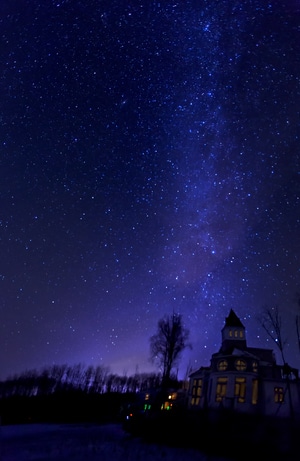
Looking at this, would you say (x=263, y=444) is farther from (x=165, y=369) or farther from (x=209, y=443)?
(x=165, y=369)

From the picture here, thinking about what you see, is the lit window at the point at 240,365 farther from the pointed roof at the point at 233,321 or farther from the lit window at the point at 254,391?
the pointed roof at the point at 233,321

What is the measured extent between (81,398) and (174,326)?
142 feet

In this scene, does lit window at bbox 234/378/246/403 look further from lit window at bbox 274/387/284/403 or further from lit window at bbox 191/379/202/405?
lit window at bbox 191/379/202/405

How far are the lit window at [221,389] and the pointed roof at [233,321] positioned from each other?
40.2 ft

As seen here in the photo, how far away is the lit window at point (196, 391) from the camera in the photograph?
43.6 metres

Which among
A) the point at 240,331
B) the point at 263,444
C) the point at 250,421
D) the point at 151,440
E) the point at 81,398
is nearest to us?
the point at 263,444

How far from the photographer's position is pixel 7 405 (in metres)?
54.8

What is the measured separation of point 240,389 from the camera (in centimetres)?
3778

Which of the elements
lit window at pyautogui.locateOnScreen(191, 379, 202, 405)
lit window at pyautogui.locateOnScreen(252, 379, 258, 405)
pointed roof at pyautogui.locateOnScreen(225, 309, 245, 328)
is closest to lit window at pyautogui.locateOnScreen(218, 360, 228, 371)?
lit window at pyautogui.locateOnScreen(252, 379, 258, 405)

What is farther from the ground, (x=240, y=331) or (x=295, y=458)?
(x=240, y=331)

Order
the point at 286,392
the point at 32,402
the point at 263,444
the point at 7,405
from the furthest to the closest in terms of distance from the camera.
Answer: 1. the point at 32,402
2. the point at 7,405
3. the point at 286,392
4. the point at 263,444

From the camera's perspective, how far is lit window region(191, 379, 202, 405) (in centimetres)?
4359

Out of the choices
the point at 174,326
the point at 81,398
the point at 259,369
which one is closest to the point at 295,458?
the point at 259,369

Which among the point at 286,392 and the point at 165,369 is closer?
the point at 286,392
